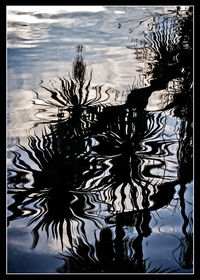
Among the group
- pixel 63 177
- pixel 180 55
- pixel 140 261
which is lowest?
pixel 140 261

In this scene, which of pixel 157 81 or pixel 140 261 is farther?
pixel 157 81

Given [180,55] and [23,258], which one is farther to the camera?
[180,55]

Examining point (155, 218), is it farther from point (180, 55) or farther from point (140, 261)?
A: point (180, 55)

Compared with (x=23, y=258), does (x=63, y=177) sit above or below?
above

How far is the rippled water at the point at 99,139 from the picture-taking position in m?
0.67

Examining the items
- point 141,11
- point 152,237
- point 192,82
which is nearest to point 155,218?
point 152,237

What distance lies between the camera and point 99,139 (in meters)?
0.74

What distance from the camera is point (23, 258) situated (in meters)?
0.65

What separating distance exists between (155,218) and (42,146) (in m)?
0.28

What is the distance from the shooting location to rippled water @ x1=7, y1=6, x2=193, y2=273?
668 mm
